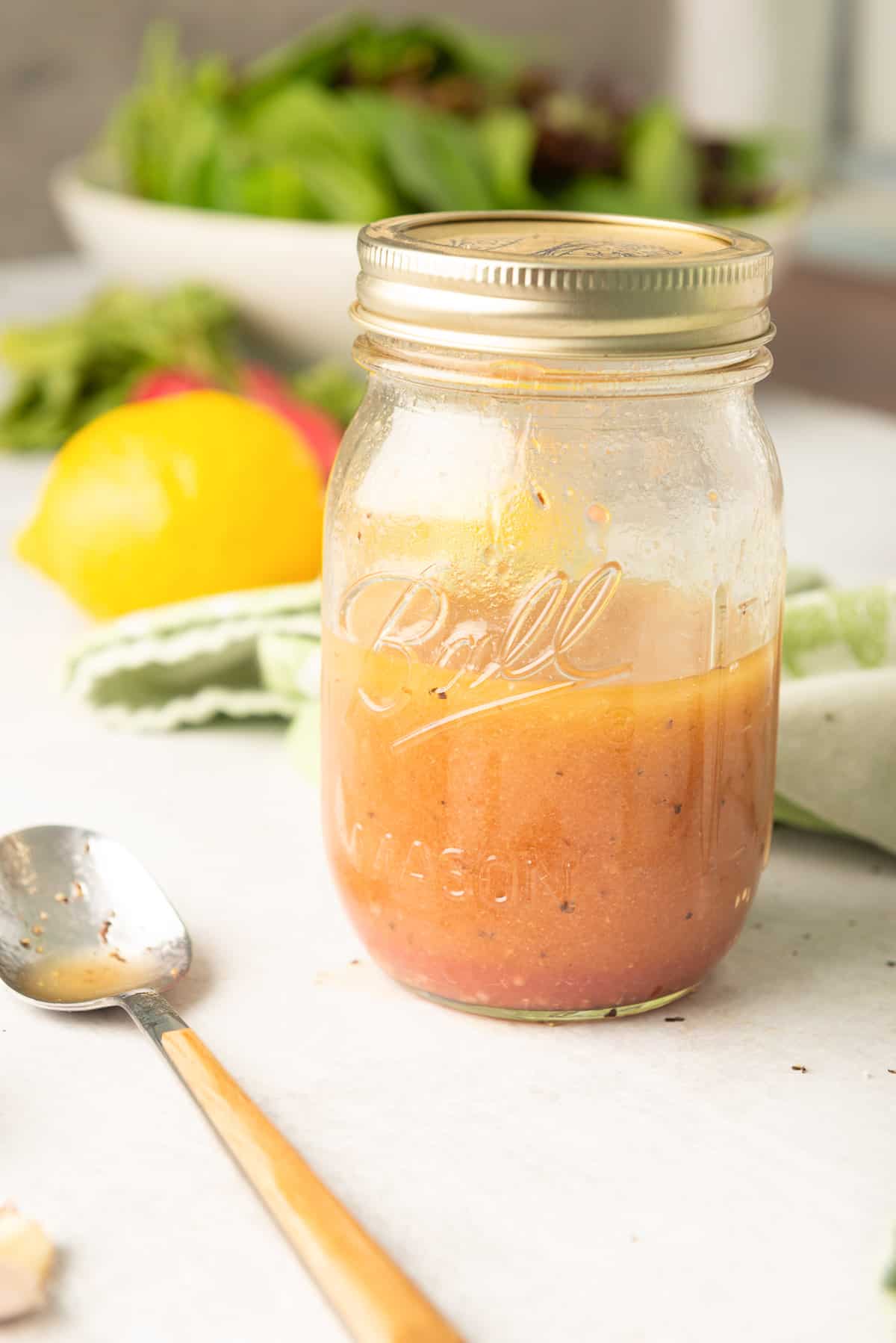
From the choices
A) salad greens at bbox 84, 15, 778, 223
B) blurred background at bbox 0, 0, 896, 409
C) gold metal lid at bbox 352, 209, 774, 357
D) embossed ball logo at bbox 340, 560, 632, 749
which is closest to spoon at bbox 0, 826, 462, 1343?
embossed ball logo at bbox 340, 560, 632, 749

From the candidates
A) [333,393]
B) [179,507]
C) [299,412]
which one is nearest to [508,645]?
[179,507]

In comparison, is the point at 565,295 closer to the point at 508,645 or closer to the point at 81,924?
the point at 508,645

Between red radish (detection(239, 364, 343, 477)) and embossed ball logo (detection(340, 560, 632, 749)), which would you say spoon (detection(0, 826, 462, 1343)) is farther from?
red radish (detection(239, 364, 343, 477))

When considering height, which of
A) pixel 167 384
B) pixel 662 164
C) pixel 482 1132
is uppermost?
pixel 662 164

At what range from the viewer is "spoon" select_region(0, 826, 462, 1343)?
1.30 feet

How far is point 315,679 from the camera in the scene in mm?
742

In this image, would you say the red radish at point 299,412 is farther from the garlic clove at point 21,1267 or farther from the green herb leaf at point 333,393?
→ the garlic clove at point 21,1267

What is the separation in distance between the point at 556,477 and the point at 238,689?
34cm

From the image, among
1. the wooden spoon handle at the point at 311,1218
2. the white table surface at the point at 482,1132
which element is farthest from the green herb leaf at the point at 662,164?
the wooden spoon handle at the point at 311,1218

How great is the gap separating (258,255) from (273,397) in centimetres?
18

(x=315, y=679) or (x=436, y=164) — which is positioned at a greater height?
(x=436, y=164)

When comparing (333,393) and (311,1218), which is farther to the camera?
(333,393)

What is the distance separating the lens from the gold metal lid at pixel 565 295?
18.4 inches

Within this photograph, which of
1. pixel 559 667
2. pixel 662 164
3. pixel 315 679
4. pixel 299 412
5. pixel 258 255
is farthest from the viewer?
pixel 662 164
